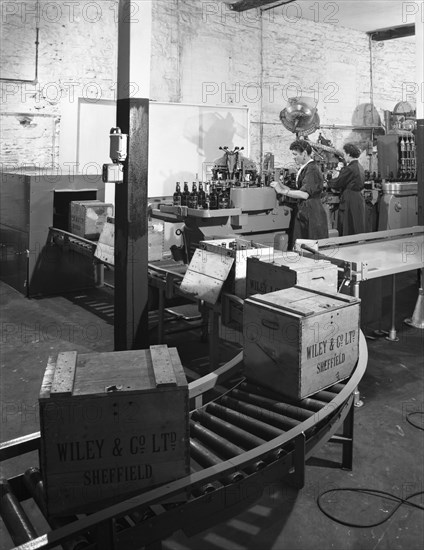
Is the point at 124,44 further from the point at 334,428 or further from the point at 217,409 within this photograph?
the point at 334,428

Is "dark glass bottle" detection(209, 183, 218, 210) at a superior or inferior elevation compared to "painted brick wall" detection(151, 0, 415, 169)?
inferior

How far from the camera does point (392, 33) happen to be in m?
10.5

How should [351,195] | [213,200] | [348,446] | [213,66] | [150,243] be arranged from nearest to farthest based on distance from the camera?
[348,446] < [150,243] < [213,200] < [351,195] < [213,66]

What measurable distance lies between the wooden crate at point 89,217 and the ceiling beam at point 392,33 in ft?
24.3

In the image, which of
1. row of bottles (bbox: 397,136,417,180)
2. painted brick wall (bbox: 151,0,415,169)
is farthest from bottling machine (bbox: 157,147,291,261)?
row of bottles (bbox: 397,136,417,180)

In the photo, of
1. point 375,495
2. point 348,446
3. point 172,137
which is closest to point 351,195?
point 172,137

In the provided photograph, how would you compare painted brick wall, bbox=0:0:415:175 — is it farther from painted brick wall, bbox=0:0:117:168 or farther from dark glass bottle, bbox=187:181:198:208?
dark glass bottle, bbox=187:181:198:208

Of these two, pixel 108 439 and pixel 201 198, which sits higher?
pixel 201 198

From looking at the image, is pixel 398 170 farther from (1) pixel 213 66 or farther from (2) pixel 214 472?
(2) pixel 214 472

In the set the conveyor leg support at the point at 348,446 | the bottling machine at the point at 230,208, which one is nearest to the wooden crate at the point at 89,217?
the bottling machine at the point at 230,208

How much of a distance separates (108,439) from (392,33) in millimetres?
10762

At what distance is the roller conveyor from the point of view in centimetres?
165

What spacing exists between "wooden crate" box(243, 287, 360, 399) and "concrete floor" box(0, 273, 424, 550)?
0.56m

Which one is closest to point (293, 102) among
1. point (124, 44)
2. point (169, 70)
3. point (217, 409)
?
point (169, 70)
